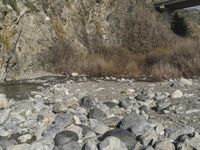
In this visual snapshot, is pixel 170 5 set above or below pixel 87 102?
above

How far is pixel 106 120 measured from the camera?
24.0ft

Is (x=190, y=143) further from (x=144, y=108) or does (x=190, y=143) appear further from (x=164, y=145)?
(x=144, y=108)

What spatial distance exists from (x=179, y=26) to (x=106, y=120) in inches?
808

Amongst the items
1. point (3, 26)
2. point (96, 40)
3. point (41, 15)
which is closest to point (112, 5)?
point (96, 40)

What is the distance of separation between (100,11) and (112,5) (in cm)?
100

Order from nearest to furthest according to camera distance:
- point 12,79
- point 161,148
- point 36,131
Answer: point 161,148 < point 36,131 < point 12,79

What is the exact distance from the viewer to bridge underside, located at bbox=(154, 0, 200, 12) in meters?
27.5

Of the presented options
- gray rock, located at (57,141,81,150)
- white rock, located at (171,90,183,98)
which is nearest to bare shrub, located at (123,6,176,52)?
white rock, located at (171,90,183,98)

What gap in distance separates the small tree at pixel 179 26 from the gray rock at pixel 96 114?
1909 cm

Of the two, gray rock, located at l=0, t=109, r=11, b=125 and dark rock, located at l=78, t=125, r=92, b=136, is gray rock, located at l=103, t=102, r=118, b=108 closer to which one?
dark rock, located at l=78, t=125, r=92, b=136

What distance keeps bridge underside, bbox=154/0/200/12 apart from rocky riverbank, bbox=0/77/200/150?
1815 cm

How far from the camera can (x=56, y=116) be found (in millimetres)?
7379

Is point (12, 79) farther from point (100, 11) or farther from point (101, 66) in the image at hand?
point (100, 11)

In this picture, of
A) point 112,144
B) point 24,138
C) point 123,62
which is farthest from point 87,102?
point 123,62
